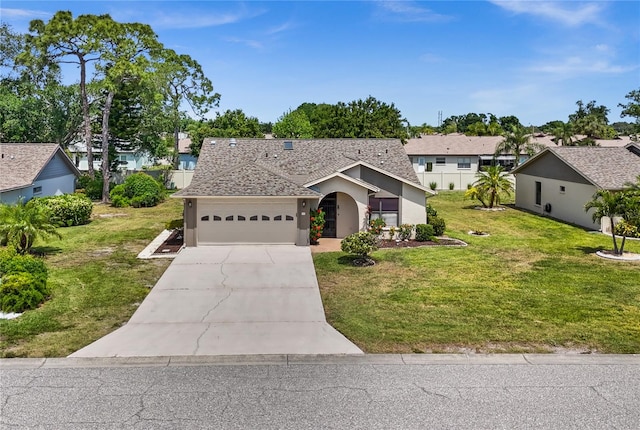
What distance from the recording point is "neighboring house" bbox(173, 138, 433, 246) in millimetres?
22203

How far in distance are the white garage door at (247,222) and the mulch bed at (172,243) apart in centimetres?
114

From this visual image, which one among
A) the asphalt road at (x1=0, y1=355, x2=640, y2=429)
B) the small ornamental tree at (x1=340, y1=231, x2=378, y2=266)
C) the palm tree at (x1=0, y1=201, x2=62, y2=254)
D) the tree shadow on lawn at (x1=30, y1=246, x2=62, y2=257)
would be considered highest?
the palm tree at (x1=0, y1=201, x2=62, y2=254)

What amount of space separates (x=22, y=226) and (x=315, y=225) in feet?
37.4

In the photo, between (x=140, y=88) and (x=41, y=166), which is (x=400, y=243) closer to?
(x=41, y=166)

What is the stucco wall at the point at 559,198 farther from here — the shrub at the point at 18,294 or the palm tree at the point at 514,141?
the shrub at the point at 18,294

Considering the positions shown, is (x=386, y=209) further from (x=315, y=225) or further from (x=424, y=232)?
(x=315, y=225)

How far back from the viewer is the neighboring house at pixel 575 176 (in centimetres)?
2733

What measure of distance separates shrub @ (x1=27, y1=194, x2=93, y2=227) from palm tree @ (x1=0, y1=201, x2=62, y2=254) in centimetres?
755

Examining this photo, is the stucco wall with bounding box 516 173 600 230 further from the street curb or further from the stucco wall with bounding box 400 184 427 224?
the street curb

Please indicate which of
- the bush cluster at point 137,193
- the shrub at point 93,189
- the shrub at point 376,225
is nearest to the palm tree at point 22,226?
the shrub at point 376,225

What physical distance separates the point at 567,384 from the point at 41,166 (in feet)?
100

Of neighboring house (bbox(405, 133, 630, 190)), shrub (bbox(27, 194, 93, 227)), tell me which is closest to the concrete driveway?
shrub (bbox(27, 194, 93, 227))

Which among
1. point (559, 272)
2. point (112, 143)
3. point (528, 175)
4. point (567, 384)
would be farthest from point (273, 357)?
point (112, 143)

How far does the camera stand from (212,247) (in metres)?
22.0
